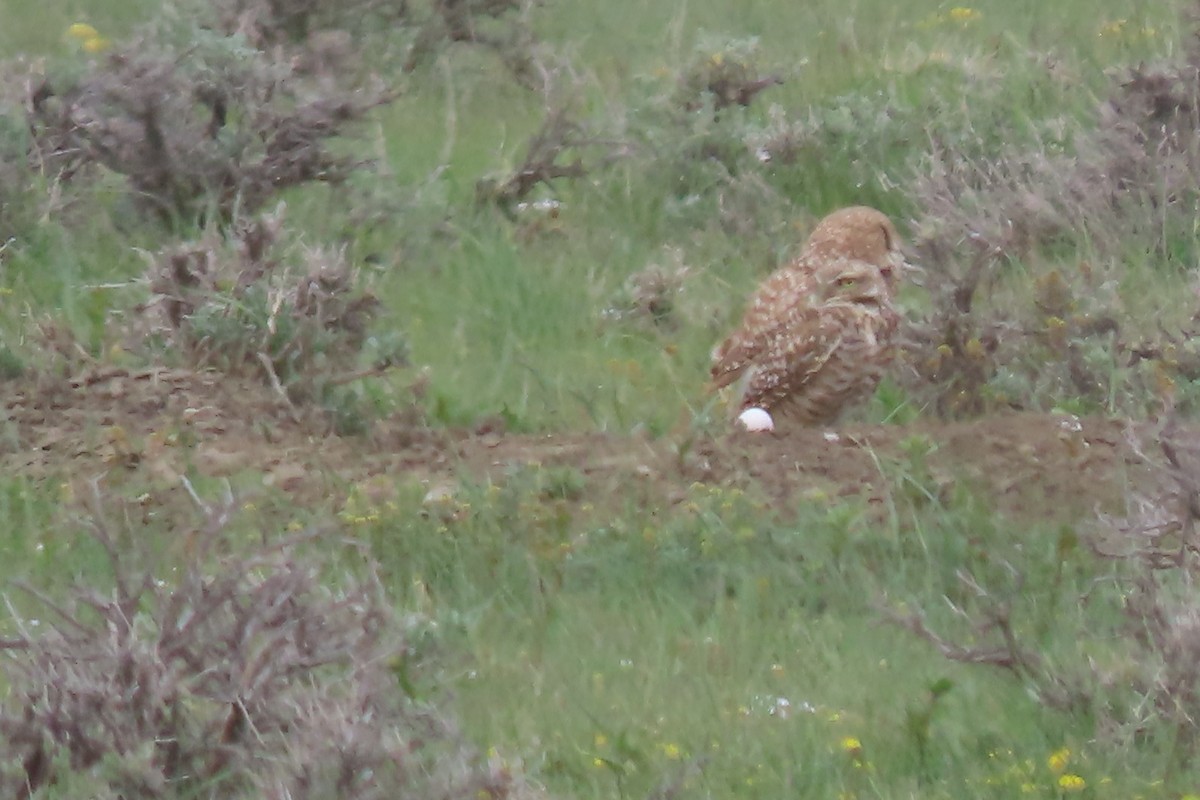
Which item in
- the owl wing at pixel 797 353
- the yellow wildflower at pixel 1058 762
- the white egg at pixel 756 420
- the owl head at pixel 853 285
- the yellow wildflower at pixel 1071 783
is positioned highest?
the yellow wildflower at pixel 1071 783

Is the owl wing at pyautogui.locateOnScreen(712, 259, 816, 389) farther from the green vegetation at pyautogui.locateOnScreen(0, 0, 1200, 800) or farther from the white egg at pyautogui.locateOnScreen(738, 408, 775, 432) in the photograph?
the green vegetation at pyautogui.locateOnScreen(0, 0, 1200, 800)

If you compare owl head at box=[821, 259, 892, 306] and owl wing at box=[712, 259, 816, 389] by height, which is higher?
owl head at box=[821, 259, 892, 306]

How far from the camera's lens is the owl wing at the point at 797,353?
280 inches

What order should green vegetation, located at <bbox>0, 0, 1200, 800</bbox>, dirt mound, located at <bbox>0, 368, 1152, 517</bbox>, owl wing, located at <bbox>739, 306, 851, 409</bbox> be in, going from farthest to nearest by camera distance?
owl wing, located at <bbox>739, 306, 851, 409</bbox>
dirt mound, located at <bbox>0, 368, 1152, 517</bbox>
green vegetation, located at <bbox>0, 0, 1200, 800</bbox>

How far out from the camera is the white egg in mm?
7161

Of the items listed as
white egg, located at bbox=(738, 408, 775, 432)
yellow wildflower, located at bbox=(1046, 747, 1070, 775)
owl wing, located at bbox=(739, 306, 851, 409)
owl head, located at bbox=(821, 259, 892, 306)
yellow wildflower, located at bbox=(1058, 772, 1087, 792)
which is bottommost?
white egg, located at bbox=(738, 408, 775, 432)

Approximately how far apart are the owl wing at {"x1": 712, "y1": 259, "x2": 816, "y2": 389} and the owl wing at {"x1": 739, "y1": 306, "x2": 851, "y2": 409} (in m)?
0.03

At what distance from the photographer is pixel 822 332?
711 cm

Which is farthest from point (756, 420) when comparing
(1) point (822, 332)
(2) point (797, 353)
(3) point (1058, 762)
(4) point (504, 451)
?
(3) point (1058, 762)

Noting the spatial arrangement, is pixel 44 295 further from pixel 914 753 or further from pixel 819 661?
pixel 914 753

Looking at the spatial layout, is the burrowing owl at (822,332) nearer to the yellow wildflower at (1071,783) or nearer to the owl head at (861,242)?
the owl head at (861,242)

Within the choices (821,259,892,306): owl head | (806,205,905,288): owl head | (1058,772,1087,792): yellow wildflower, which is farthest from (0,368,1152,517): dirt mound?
(1058,772,1087,792): yellow wildflower

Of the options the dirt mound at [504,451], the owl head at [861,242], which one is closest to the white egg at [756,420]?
the dirt mound at [504,451]

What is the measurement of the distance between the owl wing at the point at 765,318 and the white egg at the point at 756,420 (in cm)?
16
